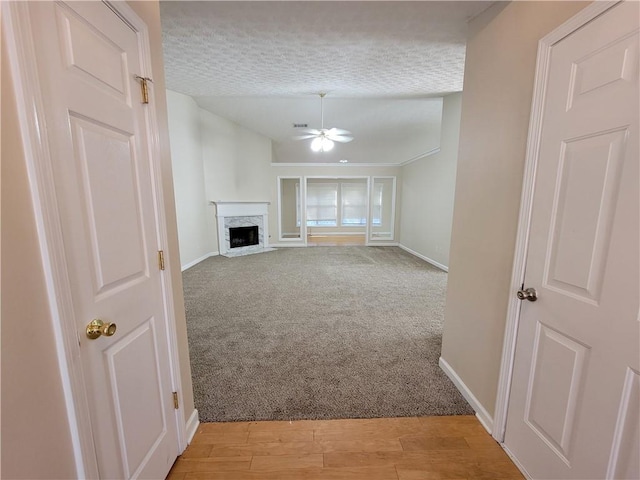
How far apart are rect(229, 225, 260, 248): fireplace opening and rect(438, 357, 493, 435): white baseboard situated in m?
5.41

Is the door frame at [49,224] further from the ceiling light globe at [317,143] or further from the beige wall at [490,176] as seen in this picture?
the ceiling light globe at [317,143]

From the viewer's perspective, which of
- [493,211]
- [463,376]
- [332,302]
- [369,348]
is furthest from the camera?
[332,302]

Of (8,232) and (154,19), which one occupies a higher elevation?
(154,19)

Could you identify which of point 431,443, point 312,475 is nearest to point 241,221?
point 312,475

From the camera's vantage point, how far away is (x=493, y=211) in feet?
4.94

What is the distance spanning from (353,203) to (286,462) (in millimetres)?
9203

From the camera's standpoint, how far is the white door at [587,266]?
88 centimetres

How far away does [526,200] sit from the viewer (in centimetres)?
125

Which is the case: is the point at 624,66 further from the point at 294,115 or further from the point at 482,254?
the point at 294,115

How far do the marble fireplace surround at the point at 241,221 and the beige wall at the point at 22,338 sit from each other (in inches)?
215

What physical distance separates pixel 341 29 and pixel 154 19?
148 centimetres

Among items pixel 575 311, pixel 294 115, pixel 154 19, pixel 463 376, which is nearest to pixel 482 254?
pixel 575 311

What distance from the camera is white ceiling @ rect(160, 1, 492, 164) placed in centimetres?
187

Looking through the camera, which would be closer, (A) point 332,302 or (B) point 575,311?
(B) point 575,311
